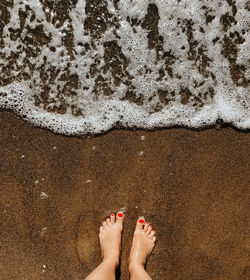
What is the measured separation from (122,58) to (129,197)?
92cm

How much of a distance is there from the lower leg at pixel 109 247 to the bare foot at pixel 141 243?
4.1 inches

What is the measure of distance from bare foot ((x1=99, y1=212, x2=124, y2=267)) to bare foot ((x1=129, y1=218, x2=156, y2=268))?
0.10 metres

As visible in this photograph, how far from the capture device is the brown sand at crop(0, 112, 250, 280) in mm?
1786

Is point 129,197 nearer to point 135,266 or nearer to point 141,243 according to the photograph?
point 141,243

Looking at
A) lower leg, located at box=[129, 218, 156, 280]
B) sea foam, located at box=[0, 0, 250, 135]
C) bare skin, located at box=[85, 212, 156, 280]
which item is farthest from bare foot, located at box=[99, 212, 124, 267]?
sea foam, located at box=[0, 0, 250, 135]

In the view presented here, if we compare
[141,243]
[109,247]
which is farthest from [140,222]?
[109,247]

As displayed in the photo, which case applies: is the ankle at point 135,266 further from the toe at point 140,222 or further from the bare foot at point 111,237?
the toe at point 140,222

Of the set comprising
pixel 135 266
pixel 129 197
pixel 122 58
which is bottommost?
pixel 135 266

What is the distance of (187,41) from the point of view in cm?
188

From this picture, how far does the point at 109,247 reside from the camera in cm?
178

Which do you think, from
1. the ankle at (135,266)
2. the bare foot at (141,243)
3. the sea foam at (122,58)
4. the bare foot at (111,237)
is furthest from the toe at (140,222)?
the sea foam at (122,58)

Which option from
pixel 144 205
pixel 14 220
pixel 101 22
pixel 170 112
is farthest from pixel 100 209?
pixel 101 22

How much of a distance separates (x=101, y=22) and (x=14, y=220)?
1.42 metres

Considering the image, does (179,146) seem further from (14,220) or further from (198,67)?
(14,220)
